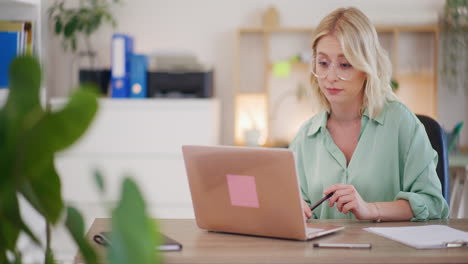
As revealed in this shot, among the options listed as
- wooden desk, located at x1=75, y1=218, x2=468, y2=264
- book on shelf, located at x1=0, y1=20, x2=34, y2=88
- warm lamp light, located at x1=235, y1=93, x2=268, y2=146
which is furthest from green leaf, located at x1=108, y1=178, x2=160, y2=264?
warm lamp light, located at x1=235, y1=93, x2=268, y2=146

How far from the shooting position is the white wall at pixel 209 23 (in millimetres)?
4766

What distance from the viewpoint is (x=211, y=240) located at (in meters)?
1.61

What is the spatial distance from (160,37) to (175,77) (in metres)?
0.55

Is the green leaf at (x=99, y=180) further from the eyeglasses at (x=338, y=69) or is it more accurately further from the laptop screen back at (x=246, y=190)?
the eyeglasses at (x=338, y=69)

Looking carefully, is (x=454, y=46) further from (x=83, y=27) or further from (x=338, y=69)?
(x=338, y=69)

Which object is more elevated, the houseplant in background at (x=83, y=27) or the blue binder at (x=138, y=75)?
the houseplant in background at (x=83, y=27)

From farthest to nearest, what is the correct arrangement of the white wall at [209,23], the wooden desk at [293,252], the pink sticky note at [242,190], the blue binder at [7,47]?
the white wall at [209,23]
the blue binder at [7,47]
the pink sticky note at [242,190]
the wooden desk at [293,252]

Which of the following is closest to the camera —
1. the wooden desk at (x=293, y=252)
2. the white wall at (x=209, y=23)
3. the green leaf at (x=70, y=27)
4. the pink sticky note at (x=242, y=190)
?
the wooden desk at (x=293, y=252)

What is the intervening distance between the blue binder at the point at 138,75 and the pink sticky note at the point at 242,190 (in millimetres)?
2894

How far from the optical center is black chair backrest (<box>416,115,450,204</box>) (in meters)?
2.11

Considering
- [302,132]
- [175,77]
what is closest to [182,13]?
[175,77]

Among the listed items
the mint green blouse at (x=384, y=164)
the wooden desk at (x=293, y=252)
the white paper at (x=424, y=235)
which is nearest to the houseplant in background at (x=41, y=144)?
the wooden desk at (x=293, y=252)

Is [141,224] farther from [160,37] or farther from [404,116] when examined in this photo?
[160,37]

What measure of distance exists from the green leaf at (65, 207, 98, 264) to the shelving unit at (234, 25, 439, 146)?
13.9 ft
